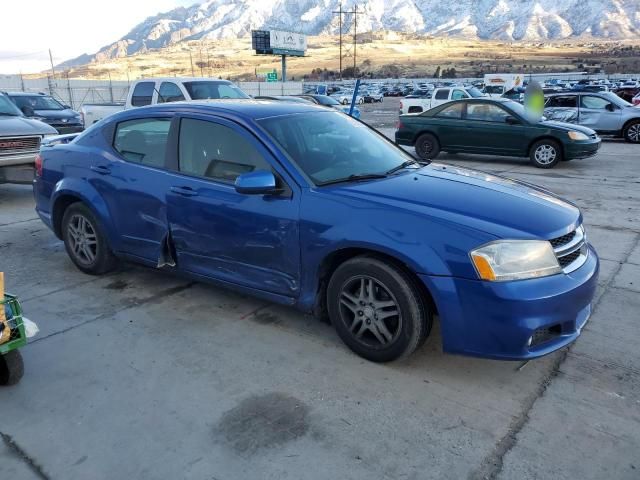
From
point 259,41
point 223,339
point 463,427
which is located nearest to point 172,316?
point 223,339

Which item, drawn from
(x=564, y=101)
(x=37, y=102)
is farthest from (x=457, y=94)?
(x=37, y=102)

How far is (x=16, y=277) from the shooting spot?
17.4 ft

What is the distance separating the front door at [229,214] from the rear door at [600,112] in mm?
14333

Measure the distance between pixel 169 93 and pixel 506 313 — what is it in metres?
11.2

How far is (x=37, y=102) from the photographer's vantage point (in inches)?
653

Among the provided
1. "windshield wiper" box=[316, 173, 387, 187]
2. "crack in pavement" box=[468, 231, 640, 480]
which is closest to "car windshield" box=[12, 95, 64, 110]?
"windshield wiper" box=[316, 173, 387, 187]

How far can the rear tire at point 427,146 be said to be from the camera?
1333 cm

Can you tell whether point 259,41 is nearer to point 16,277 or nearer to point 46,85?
point 46,85

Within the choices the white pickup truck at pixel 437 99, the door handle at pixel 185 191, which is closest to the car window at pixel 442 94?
the white pickup truck at pixel 437 99

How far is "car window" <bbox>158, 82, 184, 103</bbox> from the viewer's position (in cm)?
1258

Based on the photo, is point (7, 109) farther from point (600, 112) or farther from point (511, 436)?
point (600, 112)

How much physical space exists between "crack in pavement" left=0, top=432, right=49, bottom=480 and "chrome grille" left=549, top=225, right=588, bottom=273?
293 cm

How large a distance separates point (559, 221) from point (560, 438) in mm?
1279

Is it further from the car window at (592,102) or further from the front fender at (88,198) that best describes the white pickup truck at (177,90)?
the car window at (592,102)
